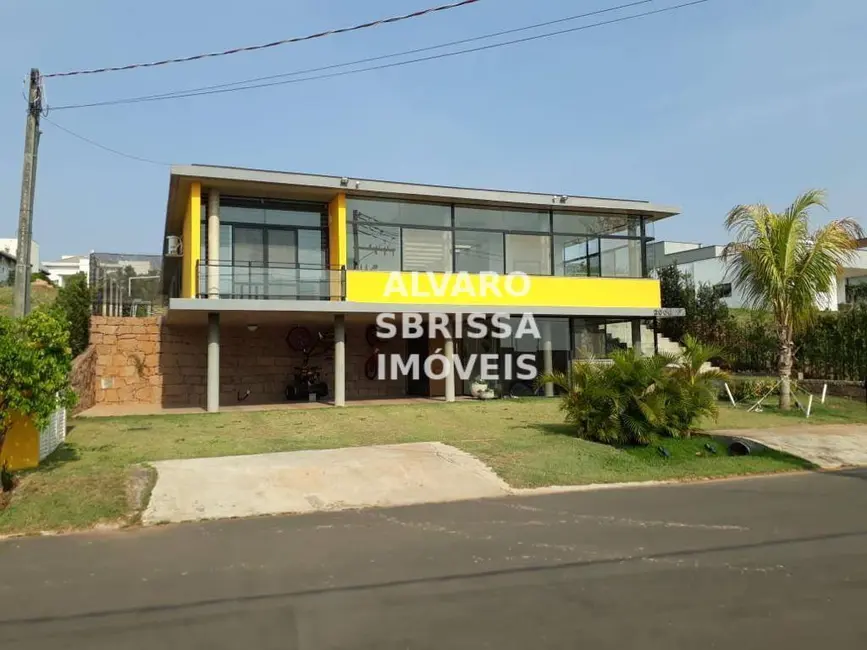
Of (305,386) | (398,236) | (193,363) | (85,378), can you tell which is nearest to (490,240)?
(398,236)

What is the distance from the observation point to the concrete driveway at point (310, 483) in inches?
314

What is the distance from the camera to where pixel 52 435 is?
10.2 metres

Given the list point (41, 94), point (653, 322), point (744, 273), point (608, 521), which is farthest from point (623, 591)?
point (653, 322)

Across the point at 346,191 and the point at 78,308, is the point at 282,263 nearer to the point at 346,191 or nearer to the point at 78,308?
the point at 346,191

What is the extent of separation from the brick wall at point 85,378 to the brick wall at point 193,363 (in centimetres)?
41

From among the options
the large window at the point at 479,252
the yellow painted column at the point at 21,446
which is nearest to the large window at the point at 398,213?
the large window at the point at 479,252

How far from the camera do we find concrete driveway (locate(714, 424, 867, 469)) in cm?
1140

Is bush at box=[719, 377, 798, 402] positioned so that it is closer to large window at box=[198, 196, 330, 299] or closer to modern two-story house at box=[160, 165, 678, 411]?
modern two-story house at box=[160, 165, 678, 411]

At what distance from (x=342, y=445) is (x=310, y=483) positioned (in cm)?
249

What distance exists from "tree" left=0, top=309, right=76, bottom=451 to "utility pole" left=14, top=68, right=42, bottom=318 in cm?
257

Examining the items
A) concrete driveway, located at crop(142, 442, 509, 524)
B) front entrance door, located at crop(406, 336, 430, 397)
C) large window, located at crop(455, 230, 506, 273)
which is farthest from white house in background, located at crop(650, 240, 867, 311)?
concrete driveway, located at crop(142, 442, 509, 524)

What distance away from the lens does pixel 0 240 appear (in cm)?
6188

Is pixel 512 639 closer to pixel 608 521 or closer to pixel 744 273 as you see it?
pixel 608 521

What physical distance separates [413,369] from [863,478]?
1323 cm
